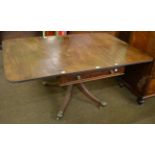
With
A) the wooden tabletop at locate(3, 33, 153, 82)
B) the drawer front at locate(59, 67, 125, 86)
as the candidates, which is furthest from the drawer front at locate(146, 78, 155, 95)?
the drawer front at locate(59, 67, 125, 86)

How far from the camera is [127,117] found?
5.93 ft

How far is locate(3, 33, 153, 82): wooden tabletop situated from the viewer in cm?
130

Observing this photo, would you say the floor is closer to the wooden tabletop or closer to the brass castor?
the brass castor

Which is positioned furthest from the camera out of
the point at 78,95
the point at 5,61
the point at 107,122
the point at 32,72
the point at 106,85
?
the point at 106,85

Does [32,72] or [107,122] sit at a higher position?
[32,72]

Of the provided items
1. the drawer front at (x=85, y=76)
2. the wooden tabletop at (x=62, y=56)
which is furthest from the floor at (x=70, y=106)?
the wooden tabletop at (x=62, y=56)

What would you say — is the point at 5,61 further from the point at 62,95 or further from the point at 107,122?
the point at 107,122

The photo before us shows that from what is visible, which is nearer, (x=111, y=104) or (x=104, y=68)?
(x=104, y=68)

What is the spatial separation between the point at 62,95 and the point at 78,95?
0.18 m

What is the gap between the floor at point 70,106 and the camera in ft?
5.72

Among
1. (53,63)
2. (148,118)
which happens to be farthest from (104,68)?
(148,118)

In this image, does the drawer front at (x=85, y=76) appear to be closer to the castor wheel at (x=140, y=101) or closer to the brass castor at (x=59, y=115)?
the brass castor at (x=59, y=115)

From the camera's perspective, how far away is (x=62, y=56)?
1.54 metres

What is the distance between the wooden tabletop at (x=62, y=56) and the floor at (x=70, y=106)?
0.58 metres
